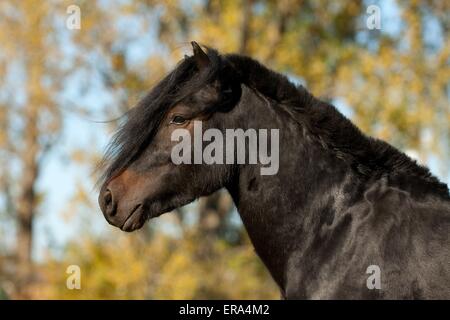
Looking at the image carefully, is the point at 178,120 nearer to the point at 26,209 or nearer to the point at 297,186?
the point at 297,186

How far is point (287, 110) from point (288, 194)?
546 millimetres

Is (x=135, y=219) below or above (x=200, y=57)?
below

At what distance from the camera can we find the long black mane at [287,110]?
4.67 m

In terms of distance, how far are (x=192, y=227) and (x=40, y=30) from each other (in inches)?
234

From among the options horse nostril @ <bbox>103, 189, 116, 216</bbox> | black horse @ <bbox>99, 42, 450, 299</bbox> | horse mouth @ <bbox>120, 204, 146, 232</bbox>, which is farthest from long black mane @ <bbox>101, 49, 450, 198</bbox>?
horse mouth @ <bbox>120, 204, 146, 232</bbox>

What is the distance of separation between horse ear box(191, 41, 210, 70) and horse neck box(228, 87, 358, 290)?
0.44m

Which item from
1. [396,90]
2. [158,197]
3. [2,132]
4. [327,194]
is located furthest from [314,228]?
[2,132]

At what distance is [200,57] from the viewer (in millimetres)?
4812

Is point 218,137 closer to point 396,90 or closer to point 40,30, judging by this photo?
point 396,90

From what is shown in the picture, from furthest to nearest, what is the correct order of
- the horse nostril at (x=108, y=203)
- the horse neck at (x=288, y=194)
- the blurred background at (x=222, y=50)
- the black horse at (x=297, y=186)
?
the blurred background at (x=222, y=50) → the horse nostril at (x=108, y=203) → the horse neck at (x=288, y=194) → the black horse at (x=297, y=186)

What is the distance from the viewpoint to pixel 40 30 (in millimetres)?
18266

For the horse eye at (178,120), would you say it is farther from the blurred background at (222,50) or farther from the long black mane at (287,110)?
the blurred background at (222,50)

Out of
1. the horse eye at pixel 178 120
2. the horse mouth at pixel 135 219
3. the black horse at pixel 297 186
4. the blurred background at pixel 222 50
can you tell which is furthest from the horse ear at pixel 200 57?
the blurred background at pixel 222 50

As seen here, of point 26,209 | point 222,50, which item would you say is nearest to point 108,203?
point 222,50
